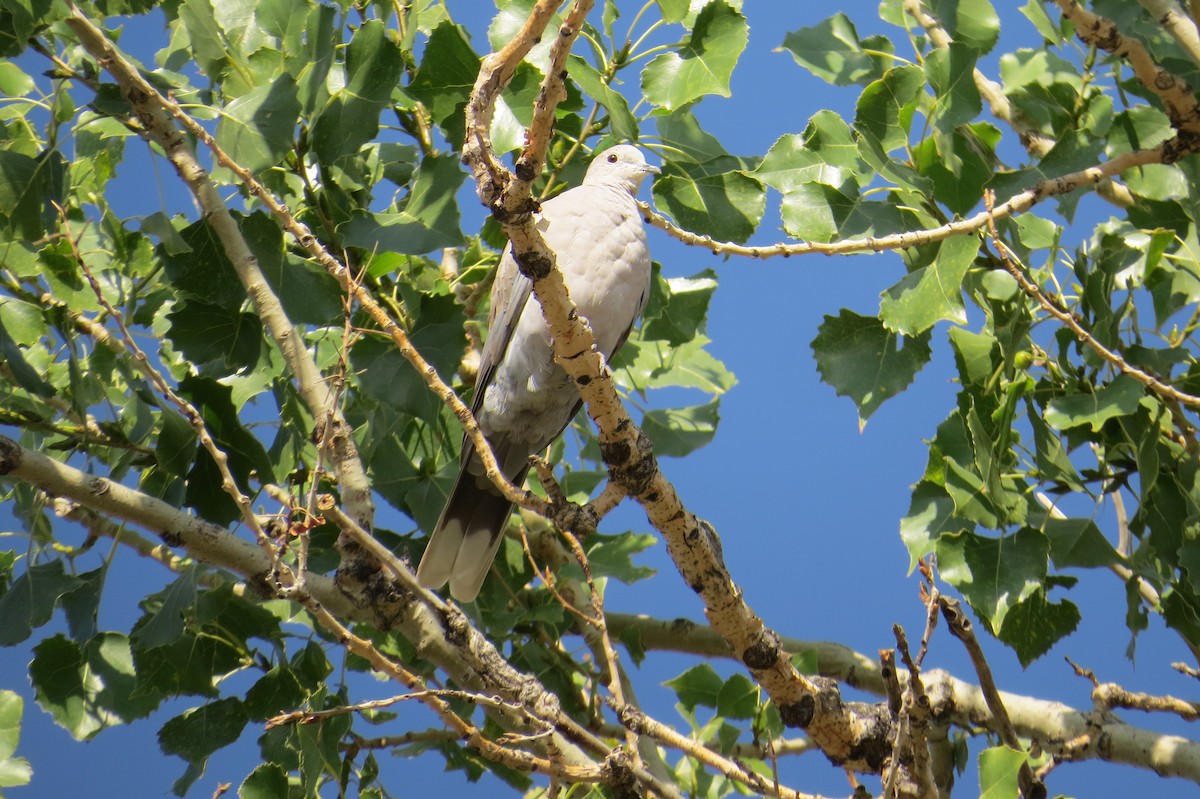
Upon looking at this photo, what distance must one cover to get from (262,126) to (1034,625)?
1.44 metres

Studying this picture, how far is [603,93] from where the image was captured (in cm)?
174

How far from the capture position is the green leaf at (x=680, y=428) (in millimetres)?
2506

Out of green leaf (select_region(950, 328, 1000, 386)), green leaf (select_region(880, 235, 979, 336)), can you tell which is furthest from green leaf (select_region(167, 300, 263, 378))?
green leaf (select_region(950, 328, 1000, 386))

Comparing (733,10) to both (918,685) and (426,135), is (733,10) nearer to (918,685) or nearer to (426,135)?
(426,135)

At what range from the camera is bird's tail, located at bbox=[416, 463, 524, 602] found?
228 centimetres

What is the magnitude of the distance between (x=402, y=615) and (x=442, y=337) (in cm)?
48

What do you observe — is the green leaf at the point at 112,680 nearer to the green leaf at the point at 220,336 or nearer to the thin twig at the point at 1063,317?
the green leaf at the point at 220,336

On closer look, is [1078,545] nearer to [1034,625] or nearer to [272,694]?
[1034,625]

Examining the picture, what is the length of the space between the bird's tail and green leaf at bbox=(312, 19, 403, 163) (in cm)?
72

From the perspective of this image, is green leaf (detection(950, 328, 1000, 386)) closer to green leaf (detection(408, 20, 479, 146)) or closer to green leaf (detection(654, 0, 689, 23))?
green leaf (detection(654, 0, 689, 23))

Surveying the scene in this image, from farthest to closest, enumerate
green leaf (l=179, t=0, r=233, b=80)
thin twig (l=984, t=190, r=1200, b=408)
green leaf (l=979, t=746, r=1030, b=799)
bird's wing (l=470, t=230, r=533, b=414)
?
bird's wing (l=470, t=230, r=533, b=414), green leaf (l=179, t=0, r=233, b=80), thin twig (l=984, t=190, r=1200, b=408), green leaf (l=979, t=746, r=1030, b=799)

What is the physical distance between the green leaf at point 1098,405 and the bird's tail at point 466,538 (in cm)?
107

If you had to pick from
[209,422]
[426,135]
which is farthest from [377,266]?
[426,135]

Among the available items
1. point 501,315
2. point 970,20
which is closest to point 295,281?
point 501,315
